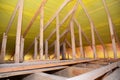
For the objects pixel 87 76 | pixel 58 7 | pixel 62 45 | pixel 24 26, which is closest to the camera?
pixel 87 76

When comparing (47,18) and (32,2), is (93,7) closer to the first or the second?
(47,18)

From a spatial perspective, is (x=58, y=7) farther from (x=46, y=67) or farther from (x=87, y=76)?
(x=87, y=76)

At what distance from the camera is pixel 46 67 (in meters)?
1.55

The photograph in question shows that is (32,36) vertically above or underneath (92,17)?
underneath

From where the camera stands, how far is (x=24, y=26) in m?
3.08

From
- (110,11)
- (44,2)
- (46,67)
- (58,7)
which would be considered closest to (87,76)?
(46,67)

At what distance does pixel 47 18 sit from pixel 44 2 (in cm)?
73

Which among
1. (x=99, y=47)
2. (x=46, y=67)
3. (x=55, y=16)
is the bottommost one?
(x=46, y=67)

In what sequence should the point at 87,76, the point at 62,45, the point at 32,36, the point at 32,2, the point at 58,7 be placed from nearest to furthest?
the point at 87,76
the point at 32,2
the point at 58,7
the point at 32,36
the point at 62,45

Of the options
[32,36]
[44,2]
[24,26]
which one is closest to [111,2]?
[44,2]

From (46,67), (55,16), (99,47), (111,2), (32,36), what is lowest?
(46,67)

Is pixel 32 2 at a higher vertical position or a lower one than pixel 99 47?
higher

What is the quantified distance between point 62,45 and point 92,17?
91.7 inches

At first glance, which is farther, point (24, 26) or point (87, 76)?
point (24, 26)
